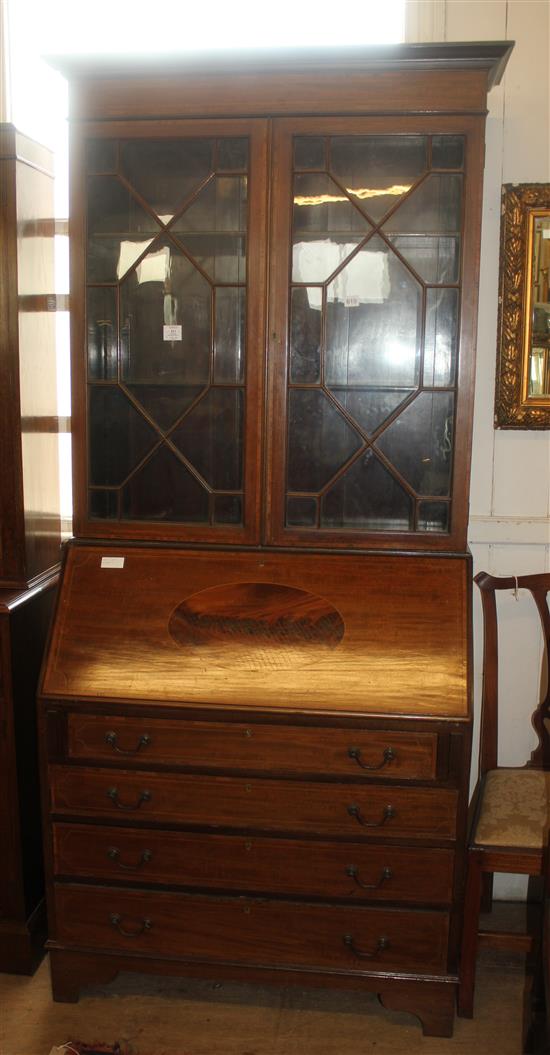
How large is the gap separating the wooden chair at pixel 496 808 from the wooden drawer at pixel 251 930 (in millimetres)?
134

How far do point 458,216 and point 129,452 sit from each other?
968mm

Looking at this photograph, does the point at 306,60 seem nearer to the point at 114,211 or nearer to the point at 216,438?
the point at 114,211

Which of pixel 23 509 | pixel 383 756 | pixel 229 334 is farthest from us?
pixel 23 509

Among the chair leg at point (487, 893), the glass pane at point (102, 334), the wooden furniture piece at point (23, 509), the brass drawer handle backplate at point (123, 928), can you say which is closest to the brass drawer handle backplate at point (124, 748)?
the wooden furniture piece at point (23, 509)

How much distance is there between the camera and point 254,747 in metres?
1.84

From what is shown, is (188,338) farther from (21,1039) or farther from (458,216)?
(21,1039)

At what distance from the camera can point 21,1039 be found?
194 cm

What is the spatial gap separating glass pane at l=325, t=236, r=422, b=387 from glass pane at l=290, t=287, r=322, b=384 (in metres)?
0.03

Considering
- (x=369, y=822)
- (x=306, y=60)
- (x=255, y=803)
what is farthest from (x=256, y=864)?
(x=306, y=60)

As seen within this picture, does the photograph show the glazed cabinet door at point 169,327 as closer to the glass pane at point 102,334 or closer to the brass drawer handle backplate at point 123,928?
the glass pane at point 102,334

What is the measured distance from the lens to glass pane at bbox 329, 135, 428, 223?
75.4 inches

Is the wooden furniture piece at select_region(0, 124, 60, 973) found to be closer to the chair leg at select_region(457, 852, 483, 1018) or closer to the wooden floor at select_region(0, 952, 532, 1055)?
the wooden floor at select_region(0, 952, 532, 1055)

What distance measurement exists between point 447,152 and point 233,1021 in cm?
211

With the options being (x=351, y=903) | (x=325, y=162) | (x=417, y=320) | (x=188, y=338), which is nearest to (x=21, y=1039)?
(x=351, y=903)
